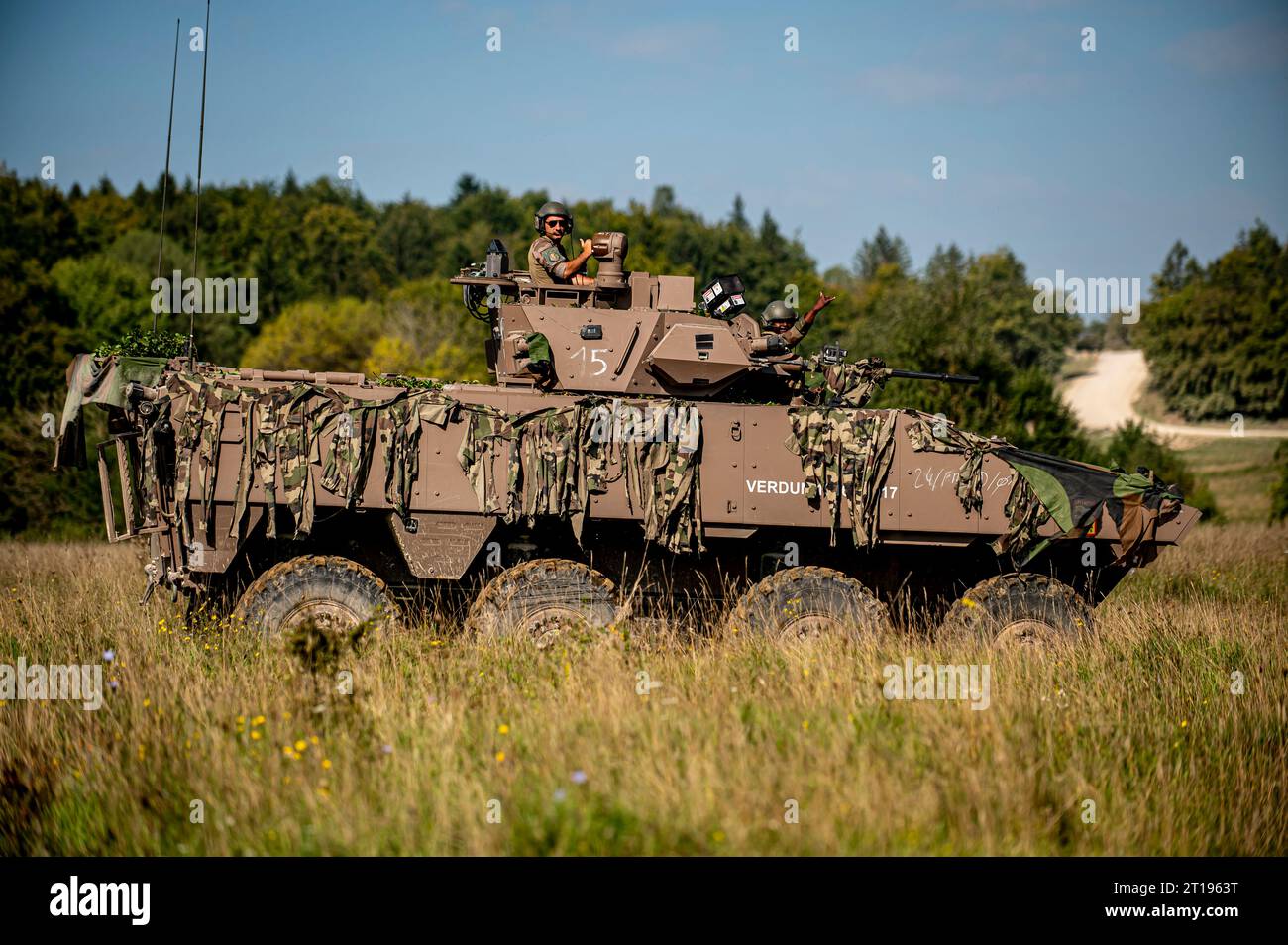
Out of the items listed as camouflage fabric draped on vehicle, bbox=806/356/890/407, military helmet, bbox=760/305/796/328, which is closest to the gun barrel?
camouflage fabric draped on vehicle, bbox=806/356/890/407

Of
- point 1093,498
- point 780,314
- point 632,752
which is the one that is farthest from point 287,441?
point 1093,498

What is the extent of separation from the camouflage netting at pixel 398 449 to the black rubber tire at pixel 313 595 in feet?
1.20

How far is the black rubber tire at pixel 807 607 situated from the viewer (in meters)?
9.18

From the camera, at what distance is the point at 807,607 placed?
931 centimetres

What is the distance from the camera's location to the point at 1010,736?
6879 mm

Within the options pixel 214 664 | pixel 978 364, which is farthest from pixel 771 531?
pixel 978 364

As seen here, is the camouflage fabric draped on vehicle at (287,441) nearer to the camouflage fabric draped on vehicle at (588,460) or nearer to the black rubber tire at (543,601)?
the camouflage fabric draped on vehicle at (588,460)

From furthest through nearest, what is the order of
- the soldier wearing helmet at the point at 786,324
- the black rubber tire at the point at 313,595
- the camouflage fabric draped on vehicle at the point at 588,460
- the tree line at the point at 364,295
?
the tree line at the point at 364,295
the soldier wearing helmet at the point at 786,324
the camouflage fabric draped on vehicle at the point at 588,460
the black rubber tire at the point at 313,595

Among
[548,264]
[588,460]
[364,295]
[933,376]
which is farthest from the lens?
[364,295]

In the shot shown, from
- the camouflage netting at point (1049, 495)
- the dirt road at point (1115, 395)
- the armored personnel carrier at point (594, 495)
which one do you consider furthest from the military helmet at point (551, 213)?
the dirt road at point (1115, 395)

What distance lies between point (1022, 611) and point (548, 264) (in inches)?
199

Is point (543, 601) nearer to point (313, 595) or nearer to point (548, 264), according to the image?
point (313, 595)

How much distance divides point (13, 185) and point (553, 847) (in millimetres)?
63045
